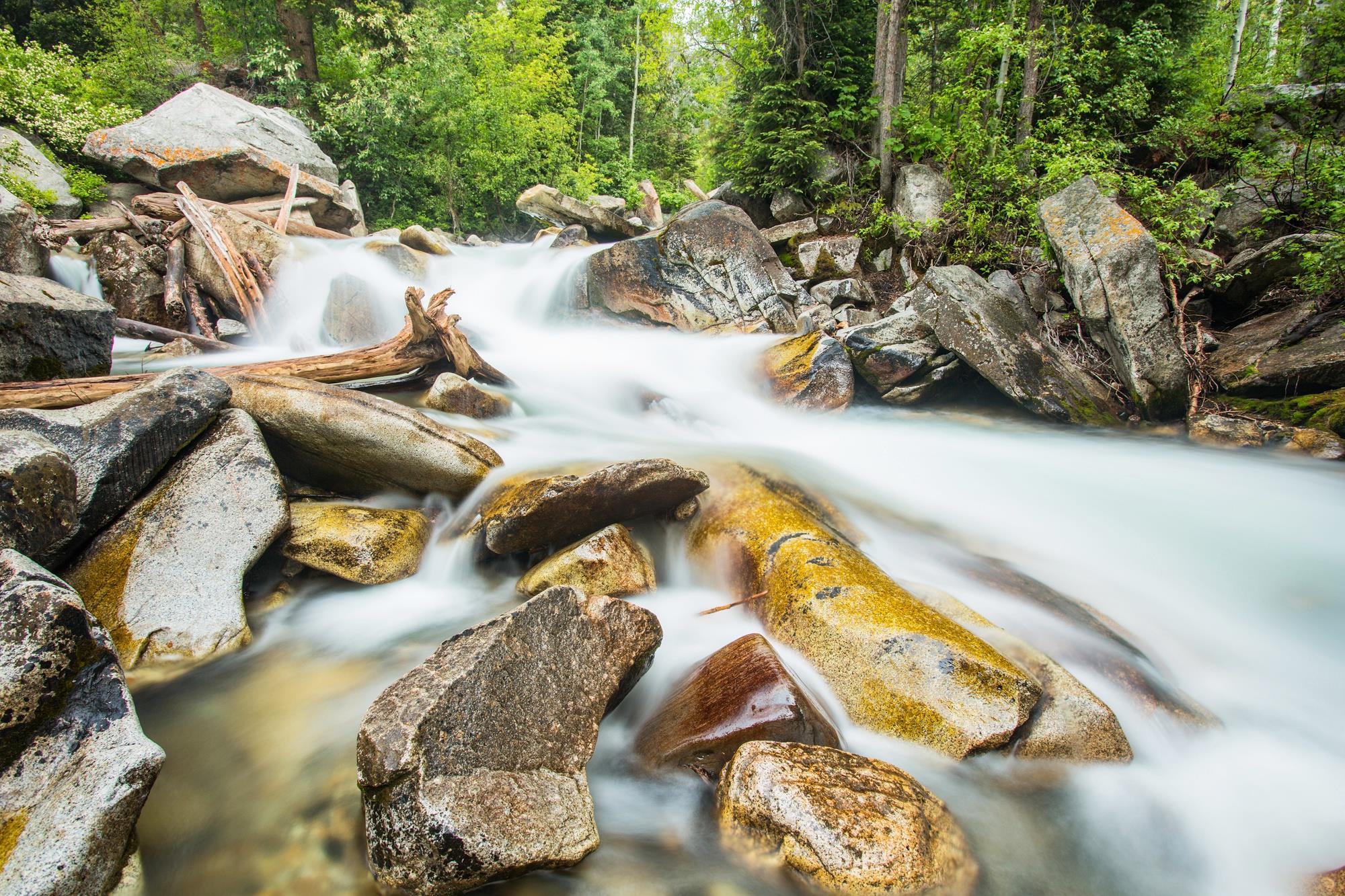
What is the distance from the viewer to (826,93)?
1454 centimetres

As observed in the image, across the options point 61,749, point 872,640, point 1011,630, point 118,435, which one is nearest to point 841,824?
point 872,640

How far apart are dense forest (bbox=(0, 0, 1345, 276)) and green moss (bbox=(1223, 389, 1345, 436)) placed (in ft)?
4.93

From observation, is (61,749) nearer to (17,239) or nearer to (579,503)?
(579,503)

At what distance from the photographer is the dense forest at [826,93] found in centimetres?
1016

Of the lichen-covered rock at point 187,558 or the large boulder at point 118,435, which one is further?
the large boulder at point 118,435

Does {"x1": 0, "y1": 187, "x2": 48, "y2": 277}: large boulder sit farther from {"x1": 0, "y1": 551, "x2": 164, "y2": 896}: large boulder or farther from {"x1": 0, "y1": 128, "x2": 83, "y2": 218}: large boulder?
{"x1": 0, "y1": 551, "x2": 164, "y2": 896}: large boulder

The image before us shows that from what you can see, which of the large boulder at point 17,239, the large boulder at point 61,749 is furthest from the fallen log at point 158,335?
A: the large boulder at point 61,749

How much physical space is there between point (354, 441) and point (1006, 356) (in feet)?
24.1

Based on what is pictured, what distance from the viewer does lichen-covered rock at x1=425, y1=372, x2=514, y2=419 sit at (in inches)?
234

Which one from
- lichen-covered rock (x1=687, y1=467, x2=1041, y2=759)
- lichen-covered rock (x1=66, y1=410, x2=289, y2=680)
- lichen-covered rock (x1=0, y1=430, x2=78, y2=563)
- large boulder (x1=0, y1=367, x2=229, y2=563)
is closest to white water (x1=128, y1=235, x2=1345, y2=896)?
lichen-covered rock (x1=687, y1=467, x2=1041, y2=759)

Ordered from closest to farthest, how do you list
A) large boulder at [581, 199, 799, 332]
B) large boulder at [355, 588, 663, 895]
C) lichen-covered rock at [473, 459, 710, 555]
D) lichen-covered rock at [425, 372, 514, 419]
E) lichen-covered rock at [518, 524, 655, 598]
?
large boulder at [355, 588, 663, 895] < lichen-covered rock at [518, 524, 655, 598] < lichen-covered rock at [473, 459, 710, 555] < lichen-covered rock at [425, 372, 514, 419] < large boulder at [581, 199, 799, 332]

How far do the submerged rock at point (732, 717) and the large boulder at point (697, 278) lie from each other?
28.4 feet

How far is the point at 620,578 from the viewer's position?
3.64 m

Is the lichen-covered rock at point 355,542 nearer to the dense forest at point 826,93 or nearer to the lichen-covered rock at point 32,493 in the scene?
the lichen-covered rock at point 32,493
